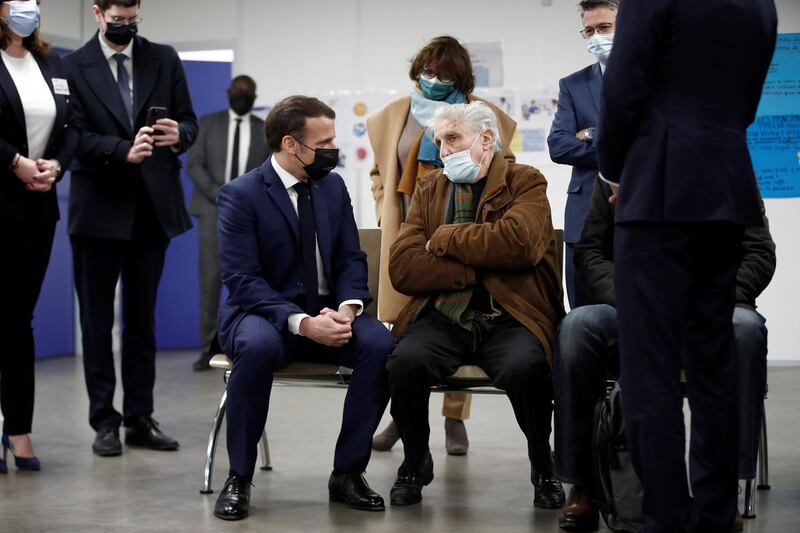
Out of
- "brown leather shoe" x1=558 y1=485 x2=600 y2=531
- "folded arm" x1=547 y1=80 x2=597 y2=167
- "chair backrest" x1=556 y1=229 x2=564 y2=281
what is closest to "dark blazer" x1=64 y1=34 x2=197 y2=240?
"folded arm" x1=547 y1=80 x2=597 y2=167

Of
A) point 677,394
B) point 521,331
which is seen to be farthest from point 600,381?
point 677,394

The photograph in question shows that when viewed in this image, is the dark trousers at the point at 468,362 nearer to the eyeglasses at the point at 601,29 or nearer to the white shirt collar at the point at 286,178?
the white shirt collar at the point at 286,178

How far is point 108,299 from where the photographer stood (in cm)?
455

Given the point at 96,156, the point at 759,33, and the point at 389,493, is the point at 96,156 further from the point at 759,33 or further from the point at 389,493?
the point at 759,33

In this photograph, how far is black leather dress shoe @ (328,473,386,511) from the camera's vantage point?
11.4 ft

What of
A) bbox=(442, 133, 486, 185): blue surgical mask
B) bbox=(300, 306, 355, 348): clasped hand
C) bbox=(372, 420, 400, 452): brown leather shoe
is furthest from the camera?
bbox=(372, 420, 400, 452): brown leather shoe

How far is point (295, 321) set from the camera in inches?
140

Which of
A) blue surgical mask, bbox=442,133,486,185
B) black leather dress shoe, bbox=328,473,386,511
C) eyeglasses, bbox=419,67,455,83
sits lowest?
black leather dress shoe, bbox=328,473,386,511

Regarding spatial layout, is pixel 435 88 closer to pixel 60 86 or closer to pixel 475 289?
pixel 475 289

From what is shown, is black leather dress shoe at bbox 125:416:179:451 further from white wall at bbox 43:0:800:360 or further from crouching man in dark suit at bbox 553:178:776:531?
white wall at bbox 43:0:800:360

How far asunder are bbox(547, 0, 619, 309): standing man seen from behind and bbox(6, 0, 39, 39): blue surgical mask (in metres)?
2.00

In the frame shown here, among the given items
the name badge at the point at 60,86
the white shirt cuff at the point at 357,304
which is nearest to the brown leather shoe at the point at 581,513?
the white shirt cuff at the point at 357,304

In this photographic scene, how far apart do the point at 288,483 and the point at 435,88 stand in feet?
5.17

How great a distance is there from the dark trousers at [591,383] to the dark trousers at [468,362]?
0.12 meters
